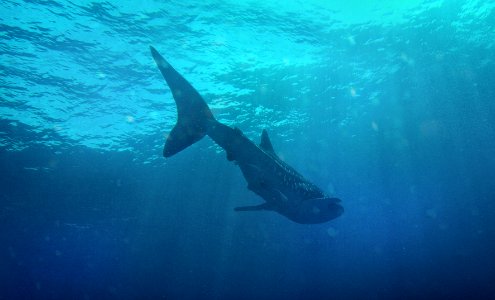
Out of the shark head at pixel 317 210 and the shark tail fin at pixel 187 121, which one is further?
the shark head at pixel 317 210

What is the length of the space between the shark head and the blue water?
28.5 ft

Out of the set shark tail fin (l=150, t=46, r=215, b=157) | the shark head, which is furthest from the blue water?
the shark head

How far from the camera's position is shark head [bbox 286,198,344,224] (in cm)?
779

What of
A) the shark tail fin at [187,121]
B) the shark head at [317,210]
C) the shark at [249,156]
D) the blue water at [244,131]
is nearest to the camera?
the shark tail fin at [187,121]

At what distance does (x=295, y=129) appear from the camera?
2383 centimetres

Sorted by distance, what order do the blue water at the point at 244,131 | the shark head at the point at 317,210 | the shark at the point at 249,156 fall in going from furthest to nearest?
the blue water at the point at 244,131
the shark head at the point at 317,210
the shark at the point at 249,156

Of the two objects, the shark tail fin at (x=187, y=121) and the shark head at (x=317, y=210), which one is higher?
the shark tail fin at (x=187, y=121)

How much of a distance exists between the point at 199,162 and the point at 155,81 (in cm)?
1075

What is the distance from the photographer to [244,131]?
22.6m

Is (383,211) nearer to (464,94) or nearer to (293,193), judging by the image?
(464,94)

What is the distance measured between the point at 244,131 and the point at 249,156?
585 inches

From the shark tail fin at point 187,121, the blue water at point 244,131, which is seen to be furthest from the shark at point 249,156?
the blue water at point 244,131

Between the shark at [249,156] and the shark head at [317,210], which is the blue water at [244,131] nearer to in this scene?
the shark at [249,156]

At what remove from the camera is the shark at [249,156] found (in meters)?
7.60
